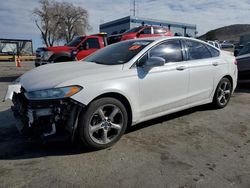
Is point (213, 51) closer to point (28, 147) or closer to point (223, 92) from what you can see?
point (223, 92)

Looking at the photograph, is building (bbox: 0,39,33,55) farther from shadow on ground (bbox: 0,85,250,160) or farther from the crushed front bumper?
the crushed front bumper

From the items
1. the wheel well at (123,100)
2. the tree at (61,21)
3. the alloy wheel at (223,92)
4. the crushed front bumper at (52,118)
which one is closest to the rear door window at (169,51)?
the wheel well at (123,100)

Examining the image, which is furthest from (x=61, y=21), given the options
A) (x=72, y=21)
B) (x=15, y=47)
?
(x=15, y=47)

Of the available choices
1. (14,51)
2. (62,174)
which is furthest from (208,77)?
(14,51)

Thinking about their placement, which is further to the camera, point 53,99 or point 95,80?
point 95,80

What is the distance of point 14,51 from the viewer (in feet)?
114

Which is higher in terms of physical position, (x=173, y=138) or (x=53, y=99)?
(x=53, y=99)

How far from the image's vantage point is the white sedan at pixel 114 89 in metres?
3.26

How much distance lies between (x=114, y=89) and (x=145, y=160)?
3.36 ft

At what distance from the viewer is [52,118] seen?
3.23 m

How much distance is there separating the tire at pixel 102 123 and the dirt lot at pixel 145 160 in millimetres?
147

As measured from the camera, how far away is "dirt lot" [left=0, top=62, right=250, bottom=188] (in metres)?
2.81

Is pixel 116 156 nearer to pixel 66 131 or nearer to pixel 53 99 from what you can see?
pixel 66 131

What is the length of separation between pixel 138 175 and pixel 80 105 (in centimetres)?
111
